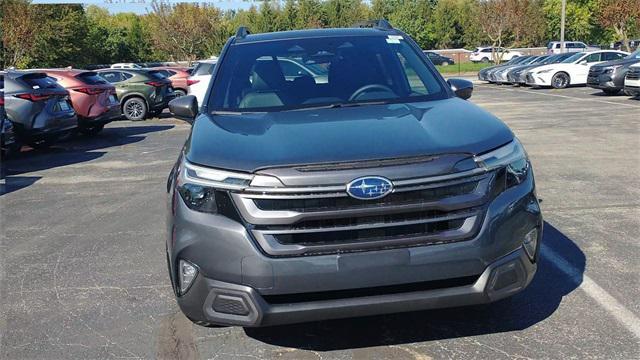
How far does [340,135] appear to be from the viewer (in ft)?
11.2

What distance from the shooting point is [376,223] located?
308 centimetres

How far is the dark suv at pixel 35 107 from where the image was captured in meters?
11.6

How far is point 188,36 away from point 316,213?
5586 centimetres

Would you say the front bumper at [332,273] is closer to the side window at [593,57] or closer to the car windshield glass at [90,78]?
the car windshield glass at [90,78]

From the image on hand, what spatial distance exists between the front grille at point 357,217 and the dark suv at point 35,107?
9.96 m

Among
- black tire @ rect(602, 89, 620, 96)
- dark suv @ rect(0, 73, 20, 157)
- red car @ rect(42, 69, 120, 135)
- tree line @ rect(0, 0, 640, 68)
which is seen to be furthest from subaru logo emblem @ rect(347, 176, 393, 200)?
tree line @ rect(0, 0, 640, 68)

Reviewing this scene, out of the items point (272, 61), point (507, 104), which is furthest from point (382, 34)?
point (507, 104)

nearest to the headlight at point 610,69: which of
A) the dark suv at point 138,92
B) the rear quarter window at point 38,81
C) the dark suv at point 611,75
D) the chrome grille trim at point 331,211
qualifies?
the dark suv at point 611,75

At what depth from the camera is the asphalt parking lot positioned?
12.1 feet

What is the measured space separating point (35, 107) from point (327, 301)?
10.3m

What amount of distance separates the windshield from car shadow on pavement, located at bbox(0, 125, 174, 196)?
5.58 meters

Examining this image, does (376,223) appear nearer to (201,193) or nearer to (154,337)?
(201,193)

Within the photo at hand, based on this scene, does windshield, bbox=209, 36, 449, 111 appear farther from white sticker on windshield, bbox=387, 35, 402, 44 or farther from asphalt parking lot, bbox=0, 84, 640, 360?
asphalt parking lot, bbox=0, 84, 640, 360

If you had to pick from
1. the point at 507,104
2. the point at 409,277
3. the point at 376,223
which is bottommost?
the point at 507,104
